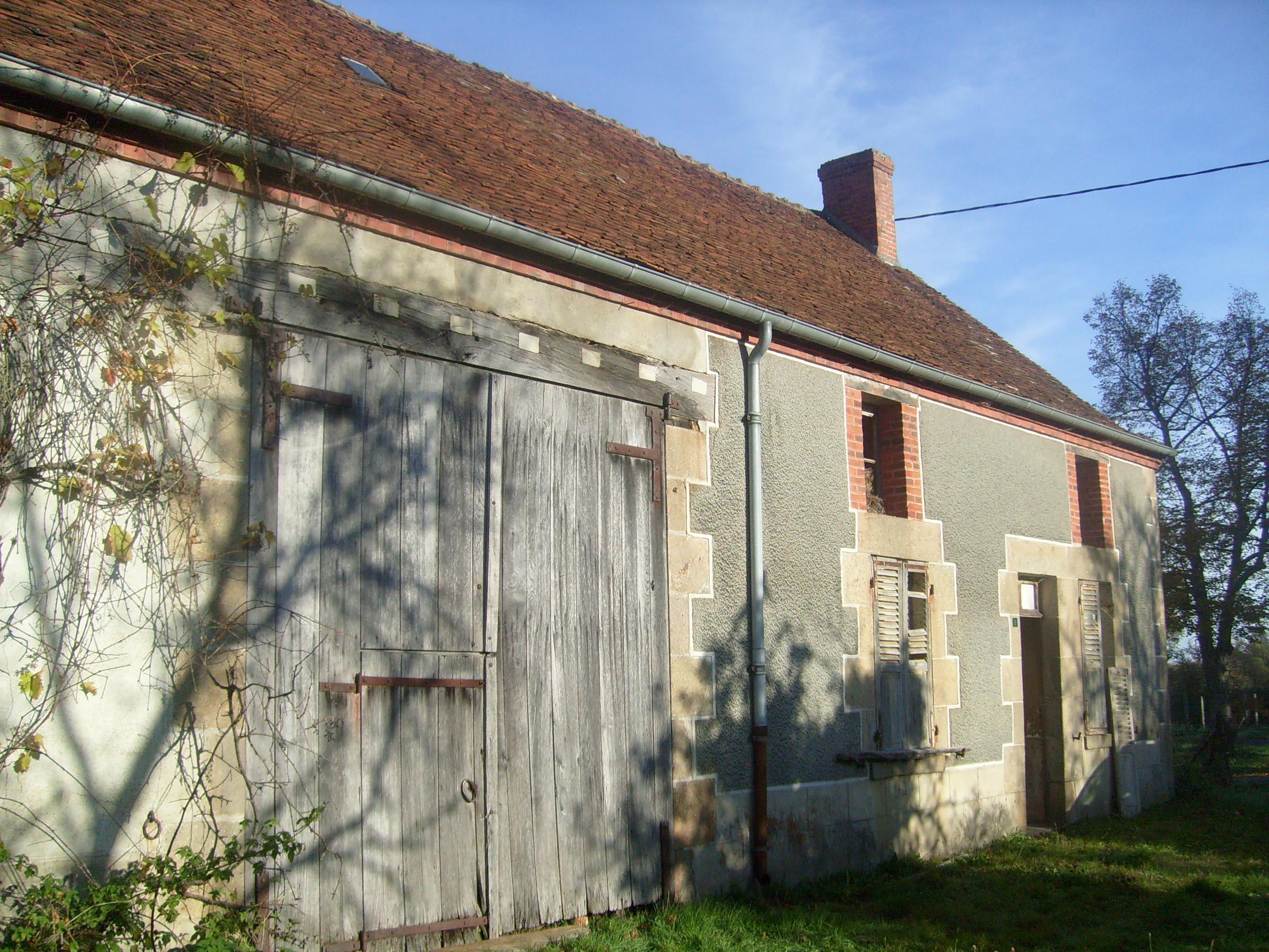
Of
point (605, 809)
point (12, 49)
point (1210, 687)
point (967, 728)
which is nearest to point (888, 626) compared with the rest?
point (967, 728)

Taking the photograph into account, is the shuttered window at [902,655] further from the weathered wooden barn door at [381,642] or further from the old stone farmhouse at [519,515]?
Answer: the weathered wooden barn door at [381,642]

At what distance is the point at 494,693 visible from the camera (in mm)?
5855

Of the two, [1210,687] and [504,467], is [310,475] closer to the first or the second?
[504,467]

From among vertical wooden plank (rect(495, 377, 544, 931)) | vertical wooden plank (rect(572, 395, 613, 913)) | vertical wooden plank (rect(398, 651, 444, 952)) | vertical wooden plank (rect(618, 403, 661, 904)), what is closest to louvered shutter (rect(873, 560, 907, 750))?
vertical wooden plank (rect(618, 403, 661, 904))

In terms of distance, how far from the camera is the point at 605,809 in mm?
6289

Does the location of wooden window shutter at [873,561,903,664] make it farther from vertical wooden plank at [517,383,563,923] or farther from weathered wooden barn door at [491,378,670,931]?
vertical wooden plank at [517,383,563,923]

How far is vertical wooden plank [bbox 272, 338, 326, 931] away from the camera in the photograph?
494cm

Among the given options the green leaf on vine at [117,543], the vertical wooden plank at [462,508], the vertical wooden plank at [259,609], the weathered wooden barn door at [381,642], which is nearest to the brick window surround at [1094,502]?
the vertical wooden plank at [462,508]

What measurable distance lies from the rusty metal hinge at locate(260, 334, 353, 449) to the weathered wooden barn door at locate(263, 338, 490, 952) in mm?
12

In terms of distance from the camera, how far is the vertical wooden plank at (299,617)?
4.94m

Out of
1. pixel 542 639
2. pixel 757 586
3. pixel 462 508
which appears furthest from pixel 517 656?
pixel 757 586

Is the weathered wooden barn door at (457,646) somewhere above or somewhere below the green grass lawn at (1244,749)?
above

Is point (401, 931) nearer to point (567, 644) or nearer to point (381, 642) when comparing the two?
point (381, 642)

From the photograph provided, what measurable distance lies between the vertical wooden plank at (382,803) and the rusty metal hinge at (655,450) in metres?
2.00
